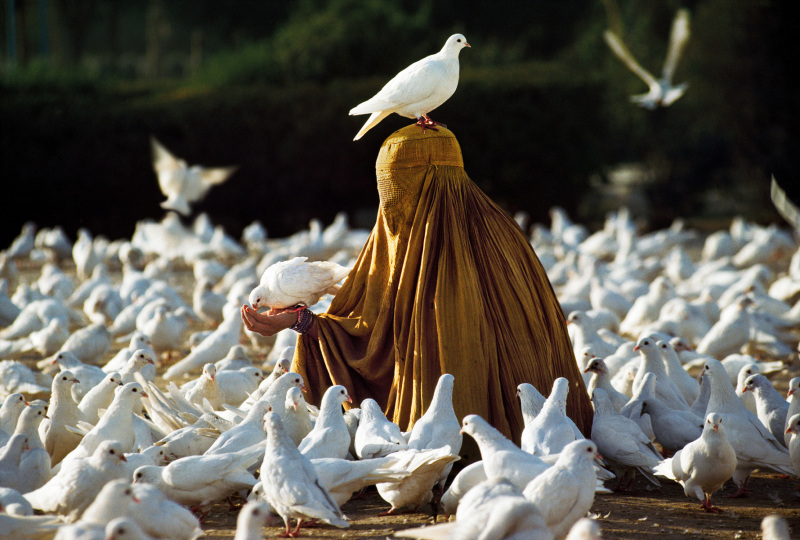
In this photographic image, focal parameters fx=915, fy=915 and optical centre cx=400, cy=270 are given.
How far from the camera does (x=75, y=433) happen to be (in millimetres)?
5555

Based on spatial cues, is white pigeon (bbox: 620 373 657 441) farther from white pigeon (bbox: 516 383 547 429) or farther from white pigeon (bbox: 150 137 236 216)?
white pigeon (bbox: 150 137 236 216)

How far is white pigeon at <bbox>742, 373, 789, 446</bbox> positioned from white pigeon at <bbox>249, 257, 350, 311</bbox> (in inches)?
106

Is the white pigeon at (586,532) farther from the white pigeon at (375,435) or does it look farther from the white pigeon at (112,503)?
the white pigeon at (112,503)

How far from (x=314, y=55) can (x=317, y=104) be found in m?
4.82

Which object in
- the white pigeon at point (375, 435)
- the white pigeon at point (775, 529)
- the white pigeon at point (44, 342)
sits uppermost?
the white pigeon at point (775, 529)

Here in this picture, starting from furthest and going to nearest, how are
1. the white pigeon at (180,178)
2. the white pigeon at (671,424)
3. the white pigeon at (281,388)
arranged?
the white pigeon at (180,178)
the white pigeon at (671,424)
the white pigeon at (281,388)

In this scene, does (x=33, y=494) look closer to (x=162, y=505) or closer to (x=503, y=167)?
(x=162, y=505)

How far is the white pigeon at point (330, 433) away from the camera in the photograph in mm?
4812

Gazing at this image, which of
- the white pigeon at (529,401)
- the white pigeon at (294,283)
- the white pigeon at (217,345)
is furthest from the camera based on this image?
the white pigeon at (217,345)

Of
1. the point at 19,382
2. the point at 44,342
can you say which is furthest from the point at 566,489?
the point at 44,342

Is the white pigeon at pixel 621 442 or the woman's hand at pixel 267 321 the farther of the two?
the woman's hand at pixel 267 321

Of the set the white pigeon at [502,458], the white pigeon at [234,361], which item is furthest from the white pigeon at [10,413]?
the white pigeon at [502,458]

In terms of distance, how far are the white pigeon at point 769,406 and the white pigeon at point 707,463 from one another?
957 millimetres

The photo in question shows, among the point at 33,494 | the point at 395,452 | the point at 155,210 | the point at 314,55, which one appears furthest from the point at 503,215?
the point at 314,55
